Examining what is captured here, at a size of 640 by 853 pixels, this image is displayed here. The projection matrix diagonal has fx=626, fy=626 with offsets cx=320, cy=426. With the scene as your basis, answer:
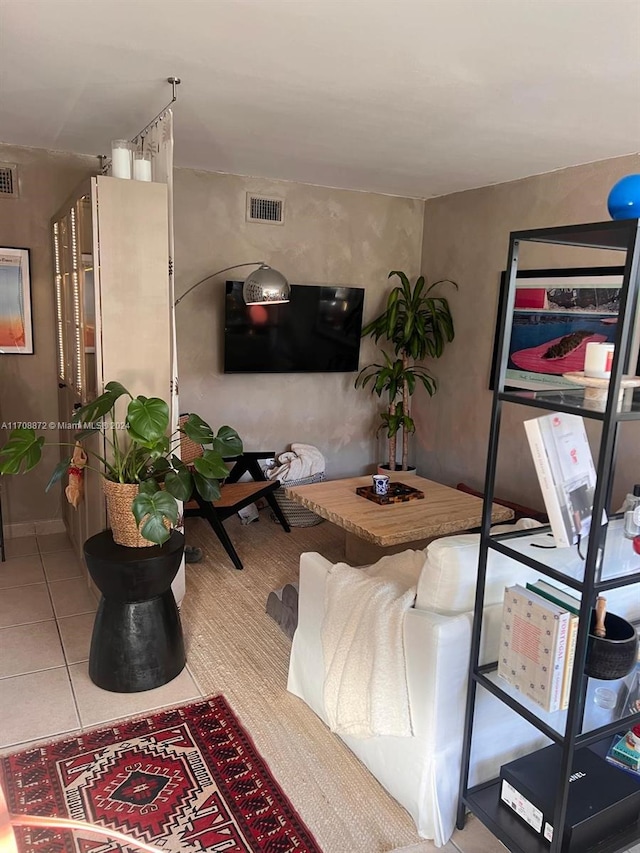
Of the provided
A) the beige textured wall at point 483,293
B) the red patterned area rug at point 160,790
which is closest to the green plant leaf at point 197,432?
the red patterned area rug at point 160,790

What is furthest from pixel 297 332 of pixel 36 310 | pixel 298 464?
pixel 36 310

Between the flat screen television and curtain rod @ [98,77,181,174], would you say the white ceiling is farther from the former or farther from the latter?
the flat screen television

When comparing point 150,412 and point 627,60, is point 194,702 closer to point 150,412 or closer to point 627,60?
point 150,412

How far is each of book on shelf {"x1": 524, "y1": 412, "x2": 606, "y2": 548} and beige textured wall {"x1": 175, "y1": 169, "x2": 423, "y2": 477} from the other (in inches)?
131

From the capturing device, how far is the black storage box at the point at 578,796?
1.65 meters

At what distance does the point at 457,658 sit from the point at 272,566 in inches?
Result: 83.3

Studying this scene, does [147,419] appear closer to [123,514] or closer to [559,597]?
[123,514]

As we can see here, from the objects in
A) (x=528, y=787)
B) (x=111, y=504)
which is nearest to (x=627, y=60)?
(x=528, y=787)

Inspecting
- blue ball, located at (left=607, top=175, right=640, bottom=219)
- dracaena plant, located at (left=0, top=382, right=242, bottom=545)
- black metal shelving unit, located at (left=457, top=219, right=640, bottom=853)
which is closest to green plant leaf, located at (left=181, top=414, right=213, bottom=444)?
dracaena plant, located at (left=0, top=382, right=242, bottom=545)

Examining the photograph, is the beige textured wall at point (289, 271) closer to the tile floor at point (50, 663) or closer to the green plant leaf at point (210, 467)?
the tile floor at point (50, 663)

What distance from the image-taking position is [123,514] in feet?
8.32

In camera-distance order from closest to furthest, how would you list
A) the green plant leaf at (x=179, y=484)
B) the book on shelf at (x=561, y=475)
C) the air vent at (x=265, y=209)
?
the book on shelf at (x=561, y=475)
the green plant leaf at (x=179, y=484)
the air vent at (x=265, y=209)

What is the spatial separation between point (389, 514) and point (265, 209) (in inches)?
98.6

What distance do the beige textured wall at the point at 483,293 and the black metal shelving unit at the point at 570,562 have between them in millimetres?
→ 2215
